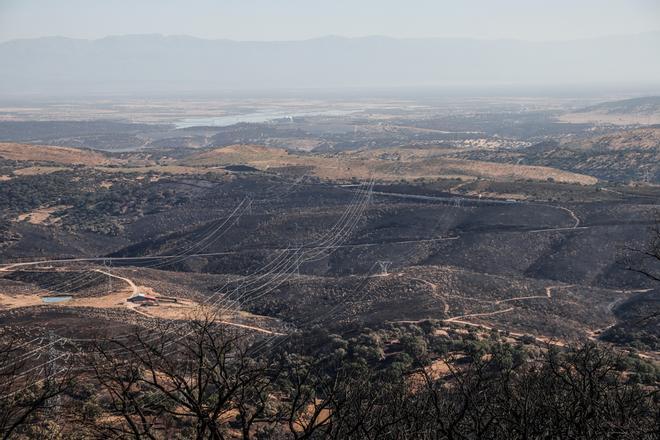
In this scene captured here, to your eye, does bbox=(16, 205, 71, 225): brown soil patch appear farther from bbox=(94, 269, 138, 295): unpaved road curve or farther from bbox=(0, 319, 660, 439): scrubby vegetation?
bbox=(0, 319, 660, 439): scrubby vegetation

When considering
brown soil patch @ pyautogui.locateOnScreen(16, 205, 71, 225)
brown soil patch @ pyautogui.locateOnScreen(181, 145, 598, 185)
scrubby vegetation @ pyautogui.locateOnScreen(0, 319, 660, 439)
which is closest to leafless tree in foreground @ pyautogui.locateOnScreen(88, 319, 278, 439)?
scrubby vegetation @ pyautogui.locateOnScreen(0, 319, 660, 439)

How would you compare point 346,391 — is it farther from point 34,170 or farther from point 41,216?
point 34,170

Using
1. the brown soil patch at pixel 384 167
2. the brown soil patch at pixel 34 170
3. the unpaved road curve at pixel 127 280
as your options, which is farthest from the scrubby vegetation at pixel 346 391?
the brown soil patch at pixel 34 170

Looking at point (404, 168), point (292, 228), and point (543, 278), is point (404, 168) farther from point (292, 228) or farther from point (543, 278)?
point (543, 278)

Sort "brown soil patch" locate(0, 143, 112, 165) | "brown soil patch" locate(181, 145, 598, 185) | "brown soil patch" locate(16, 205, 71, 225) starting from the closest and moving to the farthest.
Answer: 1. "brown soil patch" locate(16, 205, 71, 225)
2. "brown soil patch" locate(181, 145, 598, 185)
3. "brown soil patch" locate(0, 143, 112, 165)

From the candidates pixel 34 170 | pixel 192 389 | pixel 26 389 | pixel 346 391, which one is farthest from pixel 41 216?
pixel 192 389

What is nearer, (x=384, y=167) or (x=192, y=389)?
(x=192, y=389)

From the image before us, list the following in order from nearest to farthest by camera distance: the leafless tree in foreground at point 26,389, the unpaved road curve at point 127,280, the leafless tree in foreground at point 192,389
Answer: the leafless tree in foreground at point 192,389 < the leafless tree in foreground at point 26,389 < the unpaved road curve at point 127,280

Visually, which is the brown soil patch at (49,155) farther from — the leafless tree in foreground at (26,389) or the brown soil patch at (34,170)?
the leafless tree in foreground at (26,389)

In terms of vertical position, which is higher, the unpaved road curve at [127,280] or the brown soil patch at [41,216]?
the unpaved road curve at [127,280]

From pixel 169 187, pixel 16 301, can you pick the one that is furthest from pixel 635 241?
pixel 169 187

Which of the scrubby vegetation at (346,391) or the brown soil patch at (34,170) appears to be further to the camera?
the brown soil patch at (34,170)
